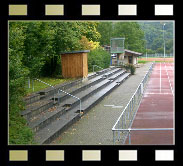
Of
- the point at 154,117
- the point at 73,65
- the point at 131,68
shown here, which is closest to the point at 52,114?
the point at 154,117

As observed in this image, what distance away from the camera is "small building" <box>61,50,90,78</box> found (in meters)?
21.9

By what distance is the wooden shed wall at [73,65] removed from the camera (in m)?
22.0

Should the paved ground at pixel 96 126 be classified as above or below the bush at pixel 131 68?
below

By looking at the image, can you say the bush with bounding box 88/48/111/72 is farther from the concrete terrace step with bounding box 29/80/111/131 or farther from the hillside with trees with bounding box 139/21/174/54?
the hillside with trees with bounding box 139/21/174/54

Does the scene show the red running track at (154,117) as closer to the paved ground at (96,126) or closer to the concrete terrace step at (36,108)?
the paved ground at (96,126)

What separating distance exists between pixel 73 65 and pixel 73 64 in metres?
0.07

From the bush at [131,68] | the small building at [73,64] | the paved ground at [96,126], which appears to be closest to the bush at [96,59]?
the bush at [131,68]

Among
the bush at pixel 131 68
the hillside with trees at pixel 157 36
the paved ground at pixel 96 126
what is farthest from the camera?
the hillside with trees at pixel 157 36

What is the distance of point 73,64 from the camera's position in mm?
22109

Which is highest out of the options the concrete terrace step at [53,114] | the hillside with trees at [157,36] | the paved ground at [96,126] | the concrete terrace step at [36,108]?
the hillside with trees at [157,36]

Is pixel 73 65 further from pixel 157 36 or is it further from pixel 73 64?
pixel 157 36

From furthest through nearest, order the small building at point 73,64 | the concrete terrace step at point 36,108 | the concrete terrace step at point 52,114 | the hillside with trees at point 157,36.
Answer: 1. the hillside with trees at point 157,36
2. the small building at point 73,64
3. the concrete terrace step at point 36,108
4. the concrete terrace step at point 52,114

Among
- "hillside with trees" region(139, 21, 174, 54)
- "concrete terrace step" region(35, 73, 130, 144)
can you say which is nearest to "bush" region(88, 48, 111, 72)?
→ "concrete terrace step" region(35, 73, 130, 144)
